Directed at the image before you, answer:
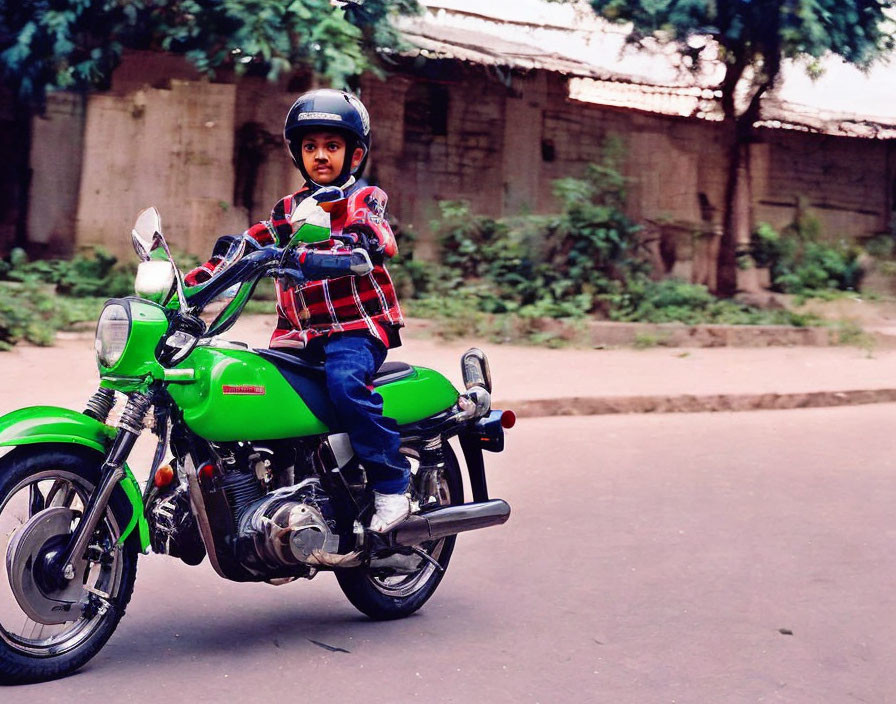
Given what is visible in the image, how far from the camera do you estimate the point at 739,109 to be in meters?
16.9

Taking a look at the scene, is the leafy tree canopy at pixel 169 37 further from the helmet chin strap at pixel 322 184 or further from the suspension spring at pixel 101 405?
the suspension spring at pixel 101 405

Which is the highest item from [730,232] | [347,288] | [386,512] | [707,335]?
[730,232]

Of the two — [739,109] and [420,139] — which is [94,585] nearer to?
[420,139]

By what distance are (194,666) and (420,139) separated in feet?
42.5

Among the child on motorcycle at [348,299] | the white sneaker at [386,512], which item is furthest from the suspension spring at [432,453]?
the white sneaker at [386,512]

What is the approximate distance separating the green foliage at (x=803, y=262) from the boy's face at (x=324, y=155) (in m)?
14.2

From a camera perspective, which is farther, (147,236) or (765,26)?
(765,26)

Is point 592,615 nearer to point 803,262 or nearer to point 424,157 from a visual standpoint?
point 424,157

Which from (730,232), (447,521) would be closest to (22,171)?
(730,232)

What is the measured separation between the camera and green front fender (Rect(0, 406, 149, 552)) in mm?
3436

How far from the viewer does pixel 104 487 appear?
3.54 metres

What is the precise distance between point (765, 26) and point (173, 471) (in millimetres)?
13324

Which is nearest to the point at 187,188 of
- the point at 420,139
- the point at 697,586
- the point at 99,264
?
the point at 99,264

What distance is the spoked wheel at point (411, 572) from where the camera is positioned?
4387 mm
